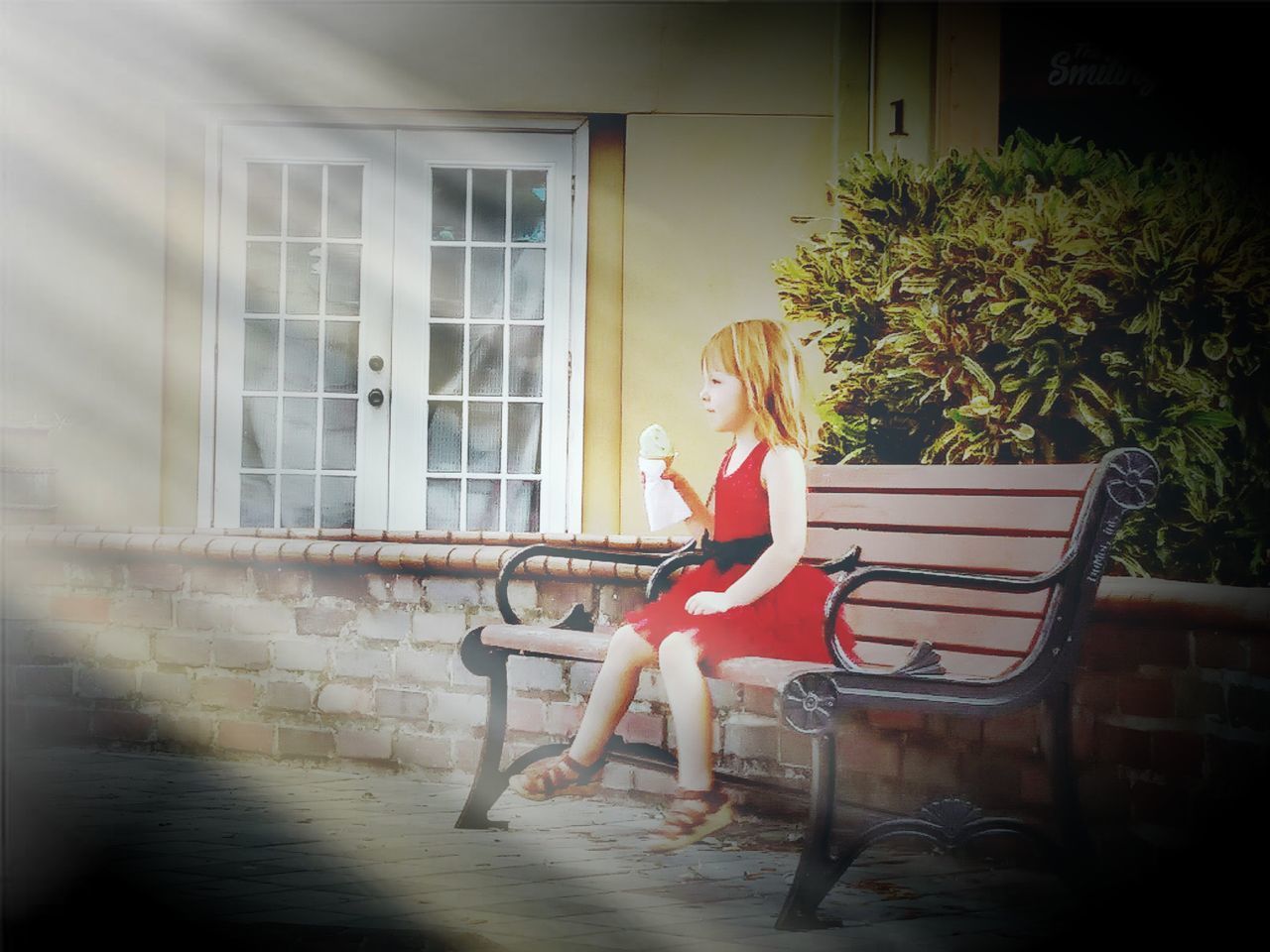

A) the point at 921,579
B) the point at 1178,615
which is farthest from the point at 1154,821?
the point at 921,579

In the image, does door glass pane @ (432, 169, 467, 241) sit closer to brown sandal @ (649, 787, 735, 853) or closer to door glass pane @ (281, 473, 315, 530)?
door glass pane @ (281, 473, 315, 530)

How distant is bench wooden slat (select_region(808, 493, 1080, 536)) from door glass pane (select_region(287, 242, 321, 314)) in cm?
172

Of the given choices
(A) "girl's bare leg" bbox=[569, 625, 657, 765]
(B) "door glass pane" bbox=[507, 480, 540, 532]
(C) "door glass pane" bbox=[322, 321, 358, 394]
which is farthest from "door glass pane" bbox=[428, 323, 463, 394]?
(A) "girl's bare leg" bbox=[569, 625, 657, 765]

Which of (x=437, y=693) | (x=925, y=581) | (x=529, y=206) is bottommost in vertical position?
(x=437, y=693)

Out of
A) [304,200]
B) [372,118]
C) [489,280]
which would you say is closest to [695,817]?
[489,280]

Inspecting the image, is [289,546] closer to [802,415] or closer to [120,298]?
[120,298]

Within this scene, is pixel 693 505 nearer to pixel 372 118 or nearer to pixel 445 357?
pixel 445 357

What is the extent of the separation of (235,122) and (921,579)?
2.64 meters

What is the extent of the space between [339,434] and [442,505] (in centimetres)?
40

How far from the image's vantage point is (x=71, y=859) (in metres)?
3.78

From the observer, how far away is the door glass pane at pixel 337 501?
4.21 meters

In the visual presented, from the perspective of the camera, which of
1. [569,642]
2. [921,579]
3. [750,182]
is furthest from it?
[750,182]

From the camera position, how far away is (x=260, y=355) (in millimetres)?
4195

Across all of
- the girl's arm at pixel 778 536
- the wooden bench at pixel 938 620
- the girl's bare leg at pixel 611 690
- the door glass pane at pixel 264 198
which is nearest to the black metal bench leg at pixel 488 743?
the wooden bench at pixel 938 620
